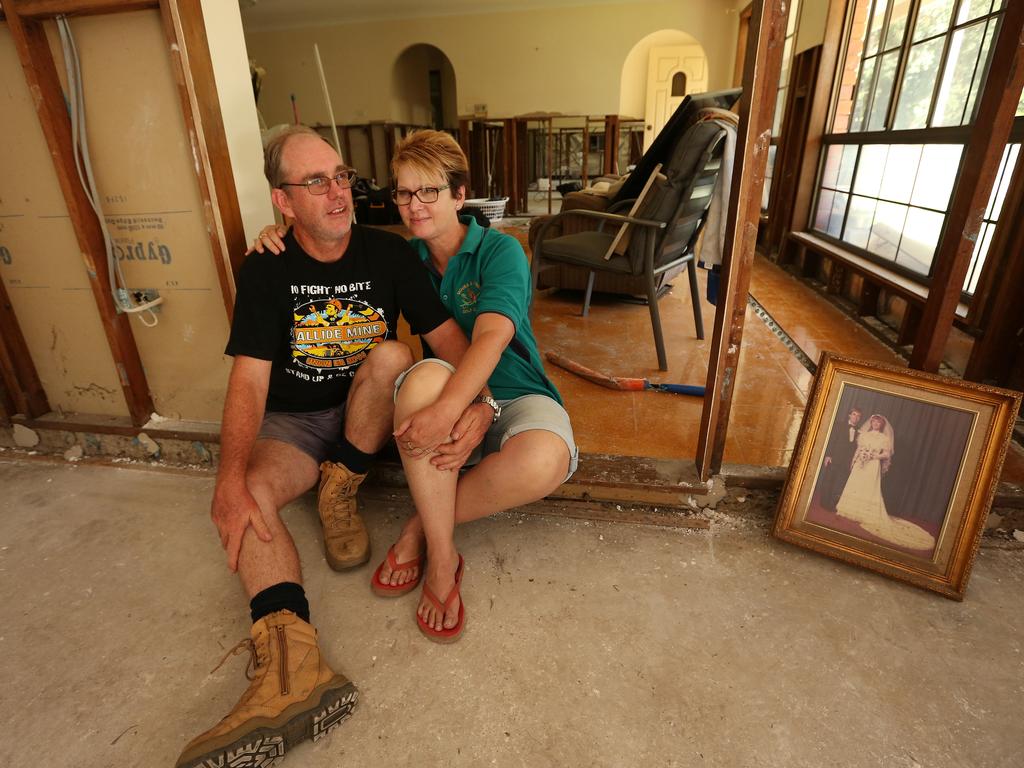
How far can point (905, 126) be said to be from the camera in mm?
3080

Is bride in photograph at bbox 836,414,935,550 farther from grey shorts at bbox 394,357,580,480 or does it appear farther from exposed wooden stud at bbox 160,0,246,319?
exposed wooden stud at bbox 160,0,246,319

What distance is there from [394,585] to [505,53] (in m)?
8.27

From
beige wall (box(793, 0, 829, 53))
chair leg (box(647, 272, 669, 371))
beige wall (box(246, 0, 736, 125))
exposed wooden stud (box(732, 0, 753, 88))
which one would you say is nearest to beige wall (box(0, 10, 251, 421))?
chair leg (box(647, 272, 669, 371))

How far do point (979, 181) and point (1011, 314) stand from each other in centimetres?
101

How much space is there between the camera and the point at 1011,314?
186cm

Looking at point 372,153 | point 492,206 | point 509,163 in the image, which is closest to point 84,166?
point 492,206

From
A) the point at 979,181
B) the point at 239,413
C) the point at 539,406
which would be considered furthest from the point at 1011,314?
the point at 239,413

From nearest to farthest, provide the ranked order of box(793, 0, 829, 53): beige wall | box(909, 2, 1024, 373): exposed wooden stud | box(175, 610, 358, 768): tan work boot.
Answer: box(175, 610, 358, 768): tan work boot < box(909, 2, 1024, 373): exposed wooden stud < box(793, 0, 829, 53): beige wall

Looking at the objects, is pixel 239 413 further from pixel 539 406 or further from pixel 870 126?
pixel 870 126

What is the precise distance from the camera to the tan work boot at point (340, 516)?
1.42m

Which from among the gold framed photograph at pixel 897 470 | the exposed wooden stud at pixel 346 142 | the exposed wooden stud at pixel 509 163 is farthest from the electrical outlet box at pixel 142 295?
the exposed wooden stud at pixel 346 142

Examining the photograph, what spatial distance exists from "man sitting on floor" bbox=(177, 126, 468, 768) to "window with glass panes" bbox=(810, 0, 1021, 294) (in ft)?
7.88

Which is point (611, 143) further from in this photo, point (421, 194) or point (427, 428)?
point (427, 428)

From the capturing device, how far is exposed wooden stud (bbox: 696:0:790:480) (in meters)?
1.14
